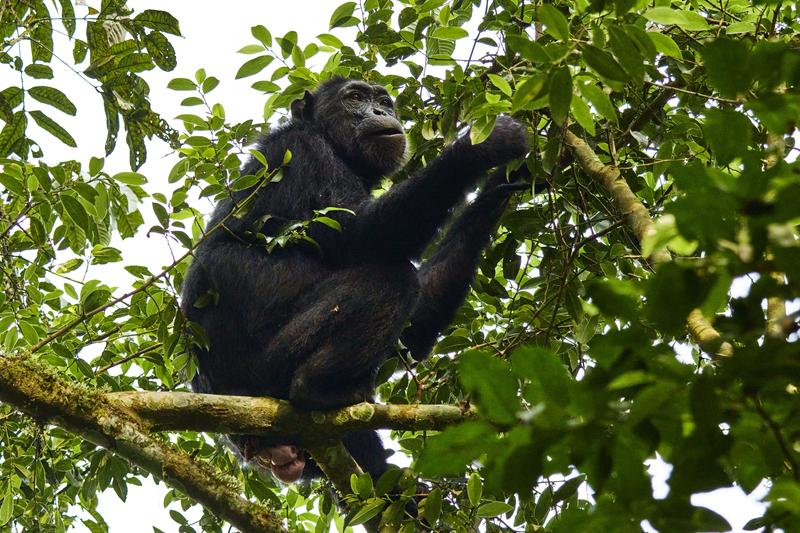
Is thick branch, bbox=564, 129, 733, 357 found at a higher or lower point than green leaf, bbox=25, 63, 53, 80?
lower

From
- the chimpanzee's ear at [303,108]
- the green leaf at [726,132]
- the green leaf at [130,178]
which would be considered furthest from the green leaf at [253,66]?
the green leaf at [726,132]

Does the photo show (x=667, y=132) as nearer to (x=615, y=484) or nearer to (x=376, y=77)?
(x=376, y=77)

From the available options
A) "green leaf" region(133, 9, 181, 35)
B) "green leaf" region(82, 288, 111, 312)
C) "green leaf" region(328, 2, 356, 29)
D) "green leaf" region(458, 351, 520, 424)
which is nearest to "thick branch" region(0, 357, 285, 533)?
"green leaf" region(82, 288, 111, 312)

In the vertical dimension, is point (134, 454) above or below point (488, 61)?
below

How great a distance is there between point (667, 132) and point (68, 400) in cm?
386

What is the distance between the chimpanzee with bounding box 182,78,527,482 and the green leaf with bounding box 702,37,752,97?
4.05m

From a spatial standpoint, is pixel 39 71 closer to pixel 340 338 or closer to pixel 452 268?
pixel 340 338

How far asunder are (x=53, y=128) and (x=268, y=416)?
2.05m

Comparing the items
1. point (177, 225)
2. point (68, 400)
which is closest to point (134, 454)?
point (68, 400)

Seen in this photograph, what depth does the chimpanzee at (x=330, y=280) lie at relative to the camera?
5957 millimetres

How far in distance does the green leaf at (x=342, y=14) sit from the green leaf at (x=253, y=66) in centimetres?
57

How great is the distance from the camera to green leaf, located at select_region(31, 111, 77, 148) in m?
4.56

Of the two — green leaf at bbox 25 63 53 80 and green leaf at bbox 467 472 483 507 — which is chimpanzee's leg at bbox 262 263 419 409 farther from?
green leaf at bbox 25 63 53 80

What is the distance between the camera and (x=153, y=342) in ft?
21.6
